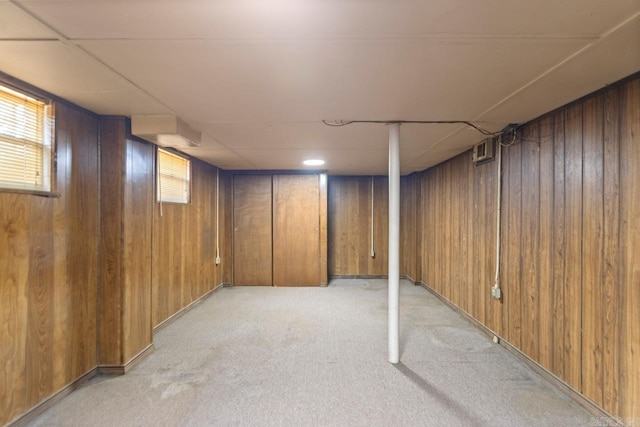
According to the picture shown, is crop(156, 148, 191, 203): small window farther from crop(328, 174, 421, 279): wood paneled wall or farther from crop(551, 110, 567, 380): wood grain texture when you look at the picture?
crop(551, 110, 567, 380): wood grain texture

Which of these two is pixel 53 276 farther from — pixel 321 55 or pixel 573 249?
pixel 573 249

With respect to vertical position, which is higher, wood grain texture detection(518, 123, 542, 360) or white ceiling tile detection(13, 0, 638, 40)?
white ceiling tile detection(13, 0, 638, 40)

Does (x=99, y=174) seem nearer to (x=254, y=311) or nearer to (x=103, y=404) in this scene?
(x=103, y=404)

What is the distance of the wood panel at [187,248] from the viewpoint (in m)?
3.37

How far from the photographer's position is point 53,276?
2.04 metres

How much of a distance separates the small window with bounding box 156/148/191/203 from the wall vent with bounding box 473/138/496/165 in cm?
364

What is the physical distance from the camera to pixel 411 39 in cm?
134

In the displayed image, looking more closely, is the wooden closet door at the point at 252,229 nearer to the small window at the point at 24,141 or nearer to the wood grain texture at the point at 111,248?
the wood grain texture at the point at 111,248

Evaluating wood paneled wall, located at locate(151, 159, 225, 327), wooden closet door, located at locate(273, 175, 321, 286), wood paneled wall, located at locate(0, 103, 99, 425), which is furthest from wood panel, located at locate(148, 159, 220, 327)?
wooden closet door, located at locate(273, 175, 321, 286)

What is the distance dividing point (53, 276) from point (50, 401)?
0.85m

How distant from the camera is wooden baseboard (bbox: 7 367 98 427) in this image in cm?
181

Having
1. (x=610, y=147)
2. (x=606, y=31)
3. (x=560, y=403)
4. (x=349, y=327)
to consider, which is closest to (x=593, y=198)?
(x=610, y=147)

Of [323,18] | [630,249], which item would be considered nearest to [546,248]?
[630,249]

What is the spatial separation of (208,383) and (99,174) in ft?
6.27
